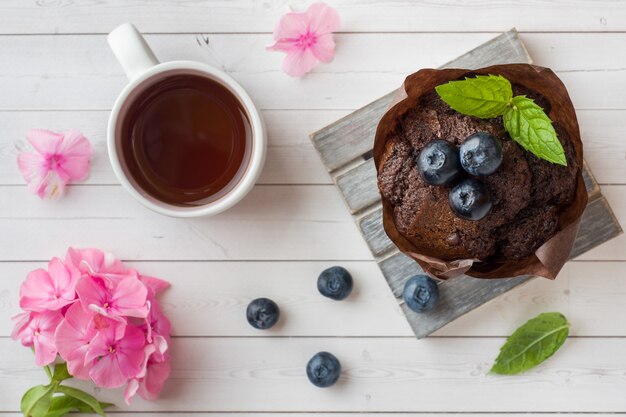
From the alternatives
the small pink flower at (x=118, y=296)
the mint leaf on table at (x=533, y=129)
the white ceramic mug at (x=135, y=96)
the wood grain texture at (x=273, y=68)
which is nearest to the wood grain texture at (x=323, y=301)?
the small pink flower at (x=118, y=296)

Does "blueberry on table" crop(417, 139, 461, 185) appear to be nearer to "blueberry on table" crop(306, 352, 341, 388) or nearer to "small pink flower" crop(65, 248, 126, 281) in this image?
"blueberry on table" crop(306, 352, 341, 388)

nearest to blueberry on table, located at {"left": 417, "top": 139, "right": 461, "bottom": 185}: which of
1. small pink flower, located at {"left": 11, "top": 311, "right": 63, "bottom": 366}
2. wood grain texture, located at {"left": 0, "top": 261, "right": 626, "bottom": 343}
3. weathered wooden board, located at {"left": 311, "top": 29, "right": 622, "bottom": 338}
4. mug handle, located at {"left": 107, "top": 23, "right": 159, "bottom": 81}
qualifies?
weathered wooden board, located at {"left": 311, "top": 29, "right": 622, "bottom": 338}

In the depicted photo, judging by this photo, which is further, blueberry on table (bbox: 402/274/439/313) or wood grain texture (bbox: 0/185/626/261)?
wood grain texture (bbox: 0/185/626/261)

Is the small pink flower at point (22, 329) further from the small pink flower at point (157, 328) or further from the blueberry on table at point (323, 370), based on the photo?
the blueberry on table at point (323, 370)

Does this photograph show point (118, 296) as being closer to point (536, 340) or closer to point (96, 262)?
point (96, 262)

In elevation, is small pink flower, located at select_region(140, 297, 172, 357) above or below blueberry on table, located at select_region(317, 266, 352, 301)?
above

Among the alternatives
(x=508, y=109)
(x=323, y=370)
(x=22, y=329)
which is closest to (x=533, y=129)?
(x=508, y=109)

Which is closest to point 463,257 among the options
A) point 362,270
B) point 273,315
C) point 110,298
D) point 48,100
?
point 362,270

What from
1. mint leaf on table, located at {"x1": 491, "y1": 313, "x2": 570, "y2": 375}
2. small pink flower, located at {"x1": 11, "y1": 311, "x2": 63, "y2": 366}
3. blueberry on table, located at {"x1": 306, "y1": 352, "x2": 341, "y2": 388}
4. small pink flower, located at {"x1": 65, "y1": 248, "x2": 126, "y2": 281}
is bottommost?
mint leaf on table, located at {"x1": 491, "y1": 313, "x2": 570, "y2": 375}
